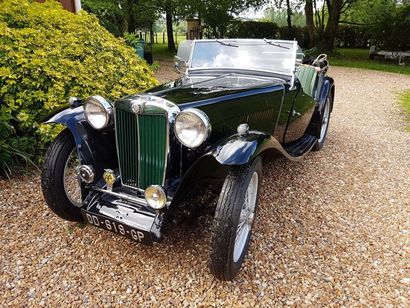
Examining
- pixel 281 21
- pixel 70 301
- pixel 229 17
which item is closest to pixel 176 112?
pixel 70 301

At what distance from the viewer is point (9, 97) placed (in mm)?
3416

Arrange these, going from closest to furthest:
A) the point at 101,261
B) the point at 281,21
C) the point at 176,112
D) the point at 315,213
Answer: the point at 176,112
the point at 101,261
the point at 315,213
the point at 281,21

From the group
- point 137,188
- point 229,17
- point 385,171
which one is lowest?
point 385,171

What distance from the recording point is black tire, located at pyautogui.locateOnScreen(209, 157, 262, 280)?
1.93 metres

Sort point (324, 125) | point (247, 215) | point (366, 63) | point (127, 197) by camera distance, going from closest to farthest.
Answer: point (127, 197)
point (247, 215)
point (324, 125)
point (366, 63)

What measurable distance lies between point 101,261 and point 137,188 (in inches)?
22.5

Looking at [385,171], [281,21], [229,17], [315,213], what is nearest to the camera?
[315,213]

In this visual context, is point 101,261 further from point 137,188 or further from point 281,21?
point 281,21

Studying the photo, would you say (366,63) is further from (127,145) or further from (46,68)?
(127,145)

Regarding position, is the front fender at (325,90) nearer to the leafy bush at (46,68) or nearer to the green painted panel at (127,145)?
the leafy bush at (46,68)

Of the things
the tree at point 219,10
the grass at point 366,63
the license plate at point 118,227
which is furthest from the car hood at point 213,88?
the tree at point 219,10

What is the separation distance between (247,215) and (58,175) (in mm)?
1393

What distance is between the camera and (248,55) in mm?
3490

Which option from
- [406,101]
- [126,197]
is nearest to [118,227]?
[126,197]
